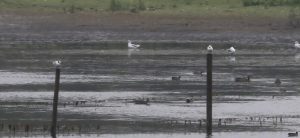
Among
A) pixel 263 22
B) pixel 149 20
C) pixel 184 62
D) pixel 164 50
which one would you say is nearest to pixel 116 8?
pixel 149 20

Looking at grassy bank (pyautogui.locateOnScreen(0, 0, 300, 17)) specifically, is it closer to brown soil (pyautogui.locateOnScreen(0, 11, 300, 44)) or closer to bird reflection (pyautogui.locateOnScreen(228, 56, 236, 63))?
brown soil (pyautogui.locateOnScreen(0, 11, 300, 44))

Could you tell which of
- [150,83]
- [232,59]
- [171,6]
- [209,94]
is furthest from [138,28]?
[209,94]

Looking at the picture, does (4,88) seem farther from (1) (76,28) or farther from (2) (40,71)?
(1) (76,28)

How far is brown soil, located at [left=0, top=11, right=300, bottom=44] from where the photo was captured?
78062mm

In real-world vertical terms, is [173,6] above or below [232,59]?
above

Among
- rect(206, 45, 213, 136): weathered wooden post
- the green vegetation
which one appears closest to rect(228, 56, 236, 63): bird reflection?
the green vegetation

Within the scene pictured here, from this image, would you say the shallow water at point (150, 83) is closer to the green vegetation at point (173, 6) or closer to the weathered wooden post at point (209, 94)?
the weathered wooden post at point (209, 94)

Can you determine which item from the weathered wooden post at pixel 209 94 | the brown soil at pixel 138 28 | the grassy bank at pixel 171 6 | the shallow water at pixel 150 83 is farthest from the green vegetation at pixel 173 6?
the weathered wooden post at pixel 209 94

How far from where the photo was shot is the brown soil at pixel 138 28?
78.1 m

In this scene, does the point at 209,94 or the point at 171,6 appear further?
the point at 171,6

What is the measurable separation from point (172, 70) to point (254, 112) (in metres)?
13.9

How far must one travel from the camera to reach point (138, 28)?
81.6m

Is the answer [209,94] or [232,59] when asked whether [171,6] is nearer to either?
[232,59]

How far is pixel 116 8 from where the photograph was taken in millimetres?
85875
